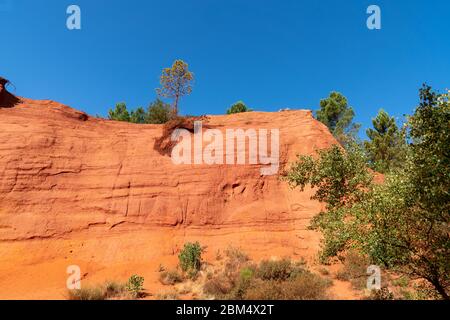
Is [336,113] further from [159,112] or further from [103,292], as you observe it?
[103,292]

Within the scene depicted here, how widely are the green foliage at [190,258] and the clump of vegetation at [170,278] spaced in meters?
0.85

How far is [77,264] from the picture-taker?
19.2m

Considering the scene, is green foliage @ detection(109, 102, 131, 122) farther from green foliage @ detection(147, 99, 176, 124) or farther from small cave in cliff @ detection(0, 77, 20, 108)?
small cave in cliff @ detection(0, 77, 20, 108)

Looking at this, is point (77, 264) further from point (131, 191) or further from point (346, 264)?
point (346, 264)

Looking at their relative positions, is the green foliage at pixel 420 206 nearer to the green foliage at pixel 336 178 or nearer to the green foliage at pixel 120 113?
the green foliage at pixel 336 178

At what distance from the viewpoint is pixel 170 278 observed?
57.9ft

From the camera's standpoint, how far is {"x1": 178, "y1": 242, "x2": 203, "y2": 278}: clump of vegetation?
61.9 feet

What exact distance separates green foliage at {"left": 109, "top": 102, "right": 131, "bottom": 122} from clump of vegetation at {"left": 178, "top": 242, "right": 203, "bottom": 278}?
26.9m

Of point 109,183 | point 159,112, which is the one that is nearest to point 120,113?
point 159,112

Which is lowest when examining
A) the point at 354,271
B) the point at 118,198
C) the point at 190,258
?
the point at 190,258

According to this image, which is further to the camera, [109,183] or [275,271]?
[109,183]

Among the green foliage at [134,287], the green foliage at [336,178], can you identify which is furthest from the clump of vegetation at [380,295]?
the green foliage at [134,287]
